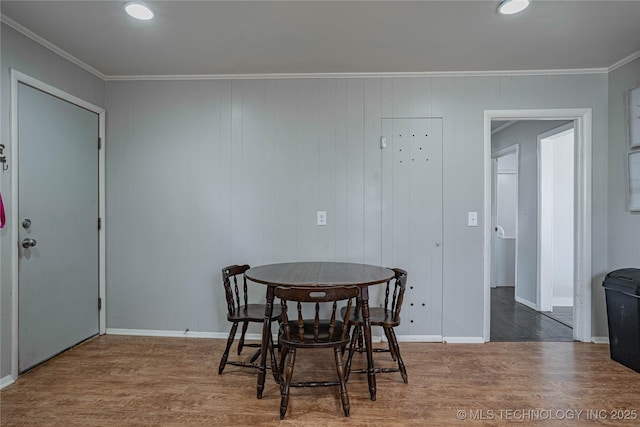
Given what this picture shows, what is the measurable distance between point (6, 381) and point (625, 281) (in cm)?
433

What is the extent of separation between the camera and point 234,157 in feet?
9.98

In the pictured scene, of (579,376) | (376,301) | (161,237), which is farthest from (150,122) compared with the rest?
(579,376)

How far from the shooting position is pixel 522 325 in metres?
3.42

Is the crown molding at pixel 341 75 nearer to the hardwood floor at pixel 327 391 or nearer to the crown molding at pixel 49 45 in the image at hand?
the crown molding at pixel 49 45

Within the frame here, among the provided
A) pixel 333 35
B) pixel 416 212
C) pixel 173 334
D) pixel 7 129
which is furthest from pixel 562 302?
pixel 7 129

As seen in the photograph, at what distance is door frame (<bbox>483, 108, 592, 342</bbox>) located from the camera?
2926mm

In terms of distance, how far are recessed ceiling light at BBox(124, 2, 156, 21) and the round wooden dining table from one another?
5.83ft

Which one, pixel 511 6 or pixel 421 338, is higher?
pixel 511 6

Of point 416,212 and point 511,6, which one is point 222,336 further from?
point 511,6

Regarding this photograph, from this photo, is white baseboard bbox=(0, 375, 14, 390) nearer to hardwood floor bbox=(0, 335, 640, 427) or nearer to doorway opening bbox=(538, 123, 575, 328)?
hardwood floor bbox=(0, 335, 640, 427)

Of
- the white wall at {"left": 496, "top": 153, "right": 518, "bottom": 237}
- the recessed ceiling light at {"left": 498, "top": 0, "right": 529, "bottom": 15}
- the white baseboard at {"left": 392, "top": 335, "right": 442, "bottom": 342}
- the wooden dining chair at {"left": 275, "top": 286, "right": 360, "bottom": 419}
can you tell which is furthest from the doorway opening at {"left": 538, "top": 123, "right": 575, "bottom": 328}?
the wooden dining chair at {"left": 275, "top": 286, "right": 360, "bottom": 419}

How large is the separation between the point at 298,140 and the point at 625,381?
2.98 m

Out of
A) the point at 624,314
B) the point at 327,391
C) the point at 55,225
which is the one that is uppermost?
the point at 55,225

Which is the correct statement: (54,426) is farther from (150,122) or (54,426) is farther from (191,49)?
(191,49)
